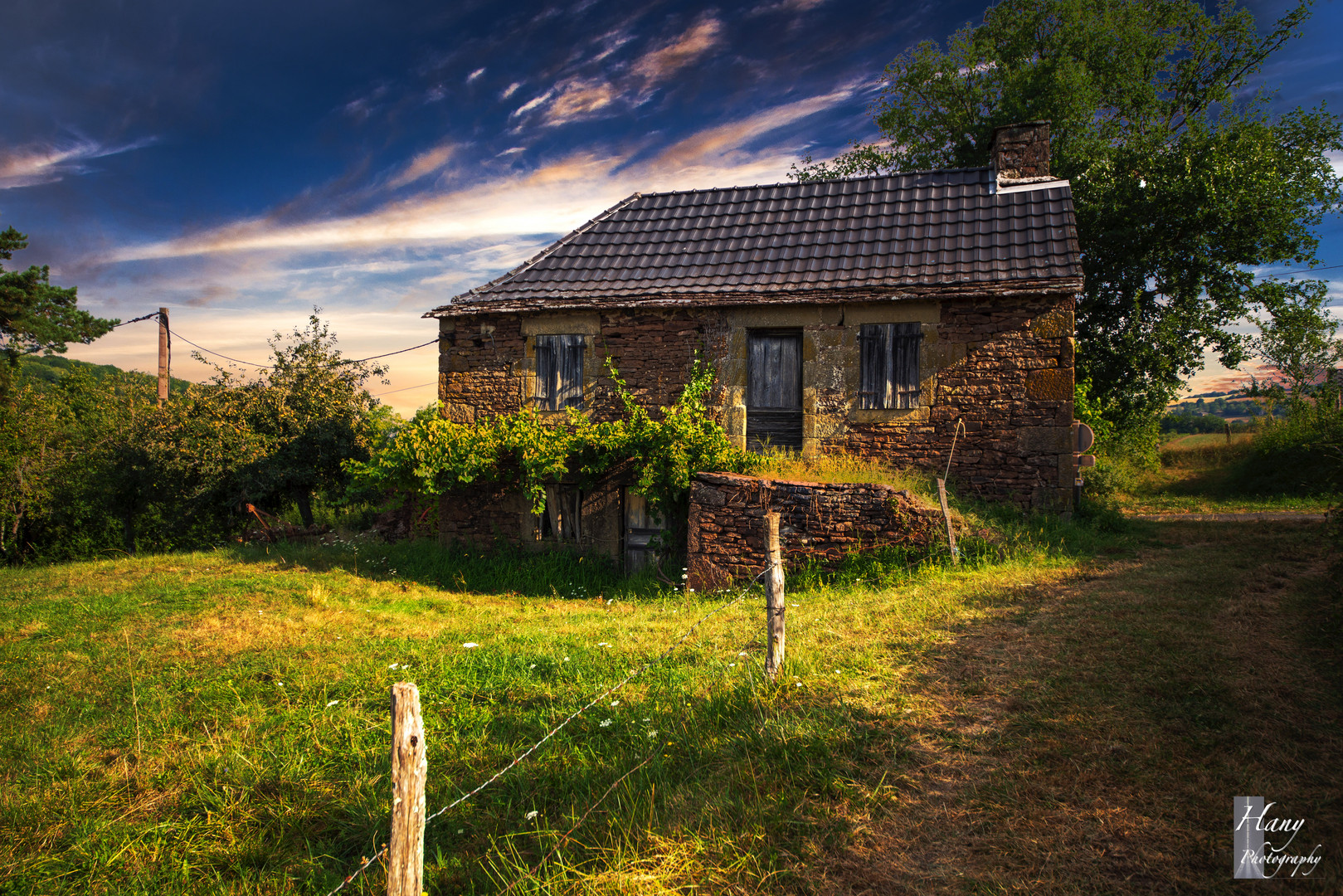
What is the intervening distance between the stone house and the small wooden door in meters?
0.03

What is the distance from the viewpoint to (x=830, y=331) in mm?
10352

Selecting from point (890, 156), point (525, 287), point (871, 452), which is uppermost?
point (890, 156)

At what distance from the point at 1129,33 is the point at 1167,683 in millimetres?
19036

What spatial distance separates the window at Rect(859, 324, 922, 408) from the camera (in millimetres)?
10016

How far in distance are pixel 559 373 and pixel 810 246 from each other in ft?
15.8

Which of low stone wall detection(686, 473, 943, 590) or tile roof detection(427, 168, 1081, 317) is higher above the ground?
tile roof detection(427, 168, 1081, 317)

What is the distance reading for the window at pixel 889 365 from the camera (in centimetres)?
1002

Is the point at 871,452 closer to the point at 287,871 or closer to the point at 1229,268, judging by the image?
the point at 287,871

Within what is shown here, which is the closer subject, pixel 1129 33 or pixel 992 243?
Result: pixel 992 243

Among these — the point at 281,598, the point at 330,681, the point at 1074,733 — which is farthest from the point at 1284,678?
the point at 281,598

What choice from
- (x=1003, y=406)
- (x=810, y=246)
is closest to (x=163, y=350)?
(x=810, y=246)

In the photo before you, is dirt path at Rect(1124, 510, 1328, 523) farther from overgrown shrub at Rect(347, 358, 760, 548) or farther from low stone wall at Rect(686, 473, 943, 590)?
overgrown shrub at Rect(347, 358, 760, 548)

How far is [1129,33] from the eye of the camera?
16.5 meters

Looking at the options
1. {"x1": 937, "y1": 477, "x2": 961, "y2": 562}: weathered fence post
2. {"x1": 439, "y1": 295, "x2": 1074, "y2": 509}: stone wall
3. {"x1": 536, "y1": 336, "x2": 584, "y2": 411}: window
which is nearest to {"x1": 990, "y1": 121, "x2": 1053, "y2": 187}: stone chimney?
{"x1": 439, "y1": 295, "x2": 1074, "y2": 509}: stone wall
